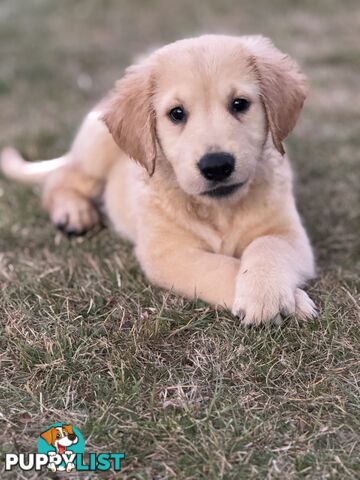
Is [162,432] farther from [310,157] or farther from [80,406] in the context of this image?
[310,157]

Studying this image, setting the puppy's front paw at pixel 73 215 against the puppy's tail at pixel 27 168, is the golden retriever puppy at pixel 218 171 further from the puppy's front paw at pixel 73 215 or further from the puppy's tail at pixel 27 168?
the puppy's tail at pixel 27 168

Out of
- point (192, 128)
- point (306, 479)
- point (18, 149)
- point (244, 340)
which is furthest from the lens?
point (18, 149)

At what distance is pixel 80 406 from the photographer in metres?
2.51

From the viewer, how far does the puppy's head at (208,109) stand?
300cm

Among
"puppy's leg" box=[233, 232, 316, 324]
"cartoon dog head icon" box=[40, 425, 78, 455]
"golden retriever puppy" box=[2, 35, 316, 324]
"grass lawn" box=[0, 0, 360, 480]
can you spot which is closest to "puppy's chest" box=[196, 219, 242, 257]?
"golden retriever puppy" box=[2, 35, 316, 324]

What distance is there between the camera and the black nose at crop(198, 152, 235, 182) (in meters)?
2.91

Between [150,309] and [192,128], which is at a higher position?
[192,128]

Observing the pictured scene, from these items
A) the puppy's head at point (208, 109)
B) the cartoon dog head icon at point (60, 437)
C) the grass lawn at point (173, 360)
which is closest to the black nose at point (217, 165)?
the puppy's head at point (208, 109)

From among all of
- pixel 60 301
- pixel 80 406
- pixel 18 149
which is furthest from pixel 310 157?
pixel 80 406

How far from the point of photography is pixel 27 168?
16.8ft

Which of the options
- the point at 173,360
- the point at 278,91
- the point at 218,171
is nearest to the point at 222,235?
the point at 218,171

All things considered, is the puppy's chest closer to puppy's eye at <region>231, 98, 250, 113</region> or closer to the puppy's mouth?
the puppy's mouth

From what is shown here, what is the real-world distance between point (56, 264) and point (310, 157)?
2.59m

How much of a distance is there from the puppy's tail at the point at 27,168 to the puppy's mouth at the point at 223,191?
1924 mm
